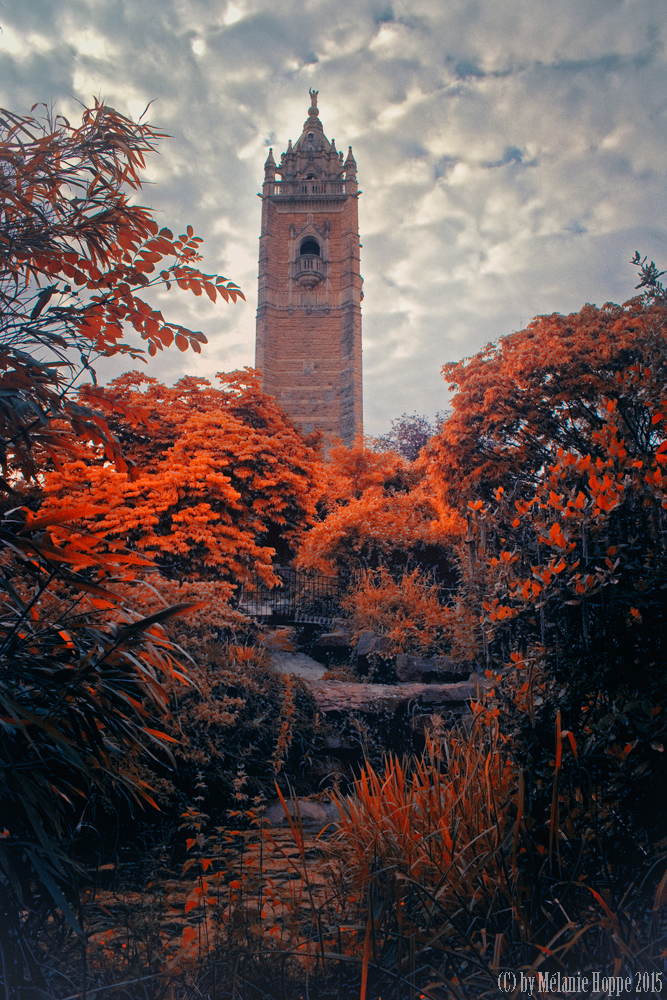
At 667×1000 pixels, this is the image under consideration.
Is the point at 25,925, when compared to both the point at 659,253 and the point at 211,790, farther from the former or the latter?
the point at 659,253

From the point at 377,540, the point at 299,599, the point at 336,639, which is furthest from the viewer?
the point at 299,599

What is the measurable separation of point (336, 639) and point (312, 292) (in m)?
Result: 24.9

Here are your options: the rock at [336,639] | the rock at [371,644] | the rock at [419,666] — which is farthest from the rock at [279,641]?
the rock at [419,666]

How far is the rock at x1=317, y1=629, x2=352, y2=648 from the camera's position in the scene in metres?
9.16

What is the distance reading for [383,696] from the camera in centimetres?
654

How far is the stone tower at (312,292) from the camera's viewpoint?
93.2 feet

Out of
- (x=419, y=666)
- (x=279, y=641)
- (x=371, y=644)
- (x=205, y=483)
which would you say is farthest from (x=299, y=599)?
(x=419, y=666)

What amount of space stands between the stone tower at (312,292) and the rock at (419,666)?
19.7 meters

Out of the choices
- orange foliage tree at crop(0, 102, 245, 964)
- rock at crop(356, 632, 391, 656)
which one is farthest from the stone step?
orange foliage tree at crop(0, 102, 245, 964)

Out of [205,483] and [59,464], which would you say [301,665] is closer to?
[205,483]

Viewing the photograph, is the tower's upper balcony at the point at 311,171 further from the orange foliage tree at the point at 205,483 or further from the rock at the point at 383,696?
the rock at the point at 383,696

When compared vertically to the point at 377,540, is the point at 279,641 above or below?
below

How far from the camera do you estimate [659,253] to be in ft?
9.24

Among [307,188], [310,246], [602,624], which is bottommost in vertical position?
[602,624]
